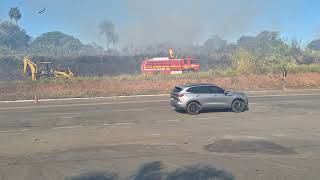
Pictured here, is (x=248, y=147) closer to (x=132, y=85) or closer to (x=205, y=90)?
(x=205, y=90)

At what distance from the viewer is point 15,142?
15.6 meters

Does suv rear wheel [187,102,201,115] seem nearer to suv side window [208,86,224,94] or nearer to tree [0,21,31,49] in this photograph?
suv side window [208,86,224,94]

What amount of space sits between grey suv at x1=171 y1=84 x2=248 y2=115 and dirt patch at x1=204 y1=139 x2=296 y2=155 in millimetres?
7784

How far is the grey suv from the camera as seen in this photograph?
23.1 m

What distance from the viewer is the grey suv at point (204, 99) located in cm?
2312

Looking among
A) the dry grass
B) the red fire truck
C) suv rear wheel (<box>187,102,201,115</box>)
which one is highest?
the red fire truck

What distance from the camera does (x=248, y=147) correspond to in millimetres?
14148

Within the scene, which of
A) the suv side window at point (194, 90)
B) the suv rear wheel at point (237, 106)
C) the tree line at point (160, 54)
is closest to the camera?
the suv side window at point (194, 90)

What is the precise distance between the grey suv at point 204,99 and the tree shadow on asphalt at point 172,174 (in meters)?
11.9

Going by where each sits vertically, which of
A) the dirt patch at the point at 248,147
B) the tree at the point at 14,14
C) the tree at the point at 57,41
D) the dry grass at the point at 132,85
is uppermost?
the tree at the point at 14,14

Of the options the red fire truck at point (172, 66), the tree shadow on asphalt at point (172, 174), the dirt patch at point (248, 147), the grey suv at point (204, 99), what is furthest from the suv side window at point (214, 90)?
the red fire truck at point (172, 66)

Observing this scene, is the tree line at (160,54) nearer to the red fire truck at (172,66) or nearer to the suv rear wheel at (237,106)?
the red fire truck at (172,66)

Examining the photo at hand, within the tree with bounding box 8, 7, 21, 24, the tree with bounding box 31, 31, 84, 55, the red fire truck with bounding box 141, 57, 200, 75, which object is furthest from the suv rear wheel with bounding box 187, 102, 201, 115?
the tree with bounding box 31, 31, 84, 55

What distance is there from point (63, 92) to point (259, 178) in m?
31.0
